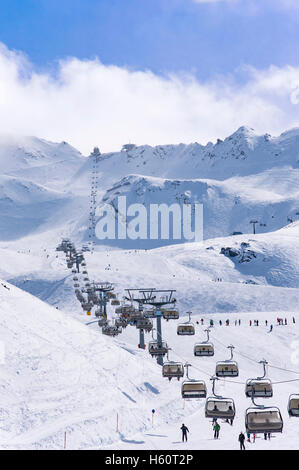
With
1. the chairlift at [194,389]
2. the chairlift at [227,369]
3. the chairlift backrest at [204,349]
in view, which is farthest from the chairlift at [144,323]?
the chairlift at [194,389]

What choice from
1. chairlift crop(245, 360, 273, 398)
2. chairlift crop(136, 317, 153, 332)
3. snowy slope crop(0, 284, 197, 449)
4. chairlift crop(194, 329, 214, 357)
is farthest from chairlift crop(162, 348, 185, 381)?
chairlift crop(136, 317, 153, 332)

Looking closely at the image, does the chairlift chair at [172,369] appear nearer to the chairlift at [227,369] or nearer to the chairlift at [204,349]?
the chairlift at [227,369]

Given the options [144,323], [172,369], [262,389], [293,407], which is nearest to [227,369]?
[262,389]

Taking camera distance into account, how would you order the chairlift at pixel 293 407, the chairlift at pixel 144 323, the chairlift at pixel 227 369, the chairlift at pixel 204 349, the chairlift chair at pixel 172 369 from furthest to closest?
the chairlift at pixel 144 323
the chairlift at pixel 204 349
the chairlift chair at pixel 172 369
the chairlift at pixel 227 369
the chairlift at pixel 293 407

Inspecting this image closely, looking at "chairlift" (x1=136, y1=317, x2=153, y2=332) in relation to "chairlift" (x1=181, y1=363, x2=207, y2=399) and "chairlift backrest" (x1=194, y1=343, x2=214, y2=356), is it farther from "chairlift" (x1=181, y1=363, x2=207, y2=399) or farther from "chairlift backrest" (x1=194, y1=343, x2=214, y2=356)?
"chairlift" (x1=181, y1=363, x2=207, y2=399)

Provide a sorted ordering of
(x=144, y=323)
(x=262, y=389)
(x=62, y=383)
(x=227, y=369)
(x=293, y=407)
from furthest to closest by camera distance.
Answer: (x=144, y=323)
(x=227, y=369)
(x=62, y=383)
(x=262, y=389)
(x=293, y=407)

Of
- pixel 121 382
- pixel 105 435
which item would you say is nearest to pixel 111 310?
pixel 121 382

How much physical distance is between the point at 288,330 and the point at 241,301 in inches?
746

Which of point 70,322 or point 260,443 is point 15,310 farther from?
point 260,443

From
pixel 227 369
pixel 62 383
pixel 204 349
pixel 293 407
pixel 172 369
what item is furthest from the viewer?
pixel 204 349

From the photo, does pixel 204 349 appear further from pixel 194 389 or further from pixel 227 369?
pixel 194 389

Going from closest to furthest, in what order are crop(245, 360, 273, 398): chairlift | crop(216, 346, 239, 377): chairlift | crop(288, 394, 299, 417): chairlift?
crop(288, 394, 299, 417): chairlift
crop(245, 360, 273, 398): chairlift
crop(216, 346, 239, 377): chairlift

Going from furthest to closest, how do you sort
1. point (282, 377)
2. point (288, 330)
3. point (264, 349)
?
point (288, 330) → point (264, 349) → point (282, 377)
